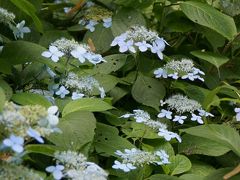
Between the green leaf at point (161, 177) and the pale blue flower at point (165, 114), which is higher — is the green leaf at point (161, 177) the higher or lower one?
the higher one

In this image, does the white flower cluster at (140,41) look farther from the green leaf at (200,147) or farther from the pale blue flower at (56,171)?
the pale blue flower at (56,171)

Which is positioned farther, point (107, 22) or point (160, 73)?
point (107, 22)

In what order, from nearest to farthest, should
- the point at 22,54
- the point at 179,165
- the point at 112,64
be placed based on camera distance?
the point at 179,165
the point at 22,54
the point at 112,64

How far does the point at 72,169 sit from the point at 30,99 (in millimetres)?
301

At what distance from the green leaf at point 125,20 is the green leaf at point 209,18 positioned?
5.6 inches

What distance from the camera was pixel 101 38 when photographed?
6.08 feet

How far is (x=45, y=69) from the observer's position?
1.49m

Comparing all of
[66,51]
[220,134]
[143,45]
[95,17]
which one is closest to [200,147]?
[220,134]

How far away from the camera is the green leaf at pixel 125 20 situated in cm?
181

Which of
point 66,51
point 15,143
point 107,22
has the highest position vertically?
point 15,143

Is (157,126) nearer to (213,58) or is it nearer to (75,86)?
(75,86)

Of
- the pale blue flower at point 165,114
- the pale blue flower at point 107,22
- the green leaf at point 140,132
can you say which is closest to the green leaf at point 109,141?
the green leaf at point 140,132

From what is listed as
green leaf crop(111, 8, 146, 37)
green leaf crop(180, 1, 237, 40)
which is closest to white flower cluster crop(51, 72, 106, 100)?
green leaf crop(111, 8, 146, 37)

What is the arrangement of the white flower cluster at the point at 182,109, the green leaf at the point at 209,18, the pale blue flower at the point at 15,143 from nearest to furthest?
the pale blue flower at the point at 15,143, the white flower cluster at the point at 182,109, the green leaf at the point at 209,18
